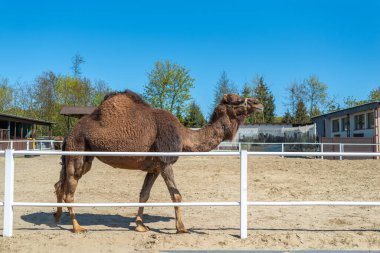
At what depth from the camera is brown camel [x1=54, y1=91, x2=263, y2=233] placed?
6484 millimetres

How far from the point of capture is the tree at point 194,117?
53244 millimetres

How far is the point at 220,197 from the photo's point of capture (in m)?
9.65

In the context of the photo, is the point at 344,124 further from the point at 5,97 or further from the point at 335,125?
the point at 5,97

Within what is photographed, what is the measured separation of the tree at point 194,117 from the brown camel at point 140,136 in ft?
149

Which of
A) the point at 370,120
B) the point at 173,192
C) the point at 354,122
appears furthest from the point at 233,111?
the point at 354,122

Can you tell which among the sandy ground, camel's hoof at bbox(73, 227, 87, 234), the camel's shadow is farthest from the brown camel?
the sandy ground

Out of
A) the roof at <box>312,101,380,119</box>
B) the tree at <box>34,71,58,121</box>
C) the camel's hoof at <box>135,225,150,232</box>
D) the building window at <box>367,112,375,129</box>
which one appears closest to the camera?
the camel's hoof at <box>135,225,150,232</box>

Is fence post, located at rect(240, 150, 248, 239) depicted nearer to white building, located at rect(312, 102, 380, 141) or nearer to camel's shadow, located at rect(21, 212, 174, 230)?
camel's shadow, located at rect(21, 212, 174, 230)

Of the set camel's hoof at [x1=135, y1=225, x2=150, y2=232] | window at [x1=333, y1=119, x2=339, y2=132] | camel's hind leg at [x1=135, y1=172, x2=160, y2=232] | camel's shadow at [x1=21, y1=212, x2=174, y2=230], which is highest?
window at [x1=333, y1=119, x2=339, y2=132]

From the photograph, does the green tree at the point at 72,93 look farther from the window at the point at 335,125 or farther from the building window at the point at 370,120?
the building window at the point at 370,120

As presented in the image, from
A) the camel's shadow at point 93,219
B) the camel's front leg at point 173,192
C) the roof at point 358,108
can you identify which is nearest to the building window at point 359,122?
the roof at point 358,108

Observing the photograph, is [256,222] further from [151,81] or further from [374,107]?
[151,81]

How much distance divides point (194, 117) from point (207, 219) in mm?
47280

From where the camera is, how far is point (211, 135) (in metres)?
6.91
